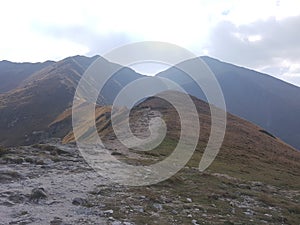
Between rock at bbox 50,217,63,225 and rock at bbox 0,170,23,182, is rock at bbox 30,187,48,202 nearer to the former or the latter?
rock at bbox 50,217,63,225

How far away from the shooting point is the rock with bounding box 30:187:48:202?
1732 centimetres

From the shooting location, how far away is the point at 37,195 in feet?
57.5

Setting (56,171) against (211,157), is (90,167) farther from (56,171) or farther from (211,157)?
(211,157)

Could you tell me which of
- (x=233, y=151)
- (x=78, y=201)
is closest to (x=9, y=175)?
(x=78, y=201)

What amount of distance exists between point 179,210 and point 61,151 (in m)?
17.8

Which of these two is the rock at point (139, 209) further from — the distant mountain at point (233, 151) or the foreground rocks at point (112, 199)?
the distant mountain at point (233, 151)

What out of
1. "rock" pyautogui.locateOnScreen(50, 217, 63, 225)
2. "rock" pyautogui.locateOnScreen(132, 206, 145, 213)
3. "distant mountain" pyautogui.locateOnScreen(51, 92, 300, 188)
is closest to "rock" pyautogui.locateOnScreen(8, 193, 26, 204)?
"rock" pyautogui.locateOnScreen(50, 217, 63, 225)

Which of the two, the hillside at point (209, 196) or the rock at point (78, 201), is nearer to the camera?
the rock at point (78, 201)

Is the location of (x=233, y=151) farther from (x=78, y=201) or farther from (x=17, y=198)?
(x=17, y=198)

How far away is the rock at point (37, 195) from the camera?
17316 millimetres

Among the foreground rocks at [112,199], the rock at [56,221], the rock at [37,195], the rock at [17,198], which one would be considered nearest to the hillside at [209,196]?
the foreground rocks at [112,199]

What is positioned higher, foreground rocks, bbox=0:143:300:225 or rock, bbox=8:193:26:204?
foreground rocks, bbox=0:143:300:225

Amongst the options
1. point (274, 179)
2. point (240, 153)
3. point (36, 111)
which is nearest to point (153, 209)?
point (274, 179)

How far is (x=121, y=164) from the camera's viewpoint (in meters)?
31.1
